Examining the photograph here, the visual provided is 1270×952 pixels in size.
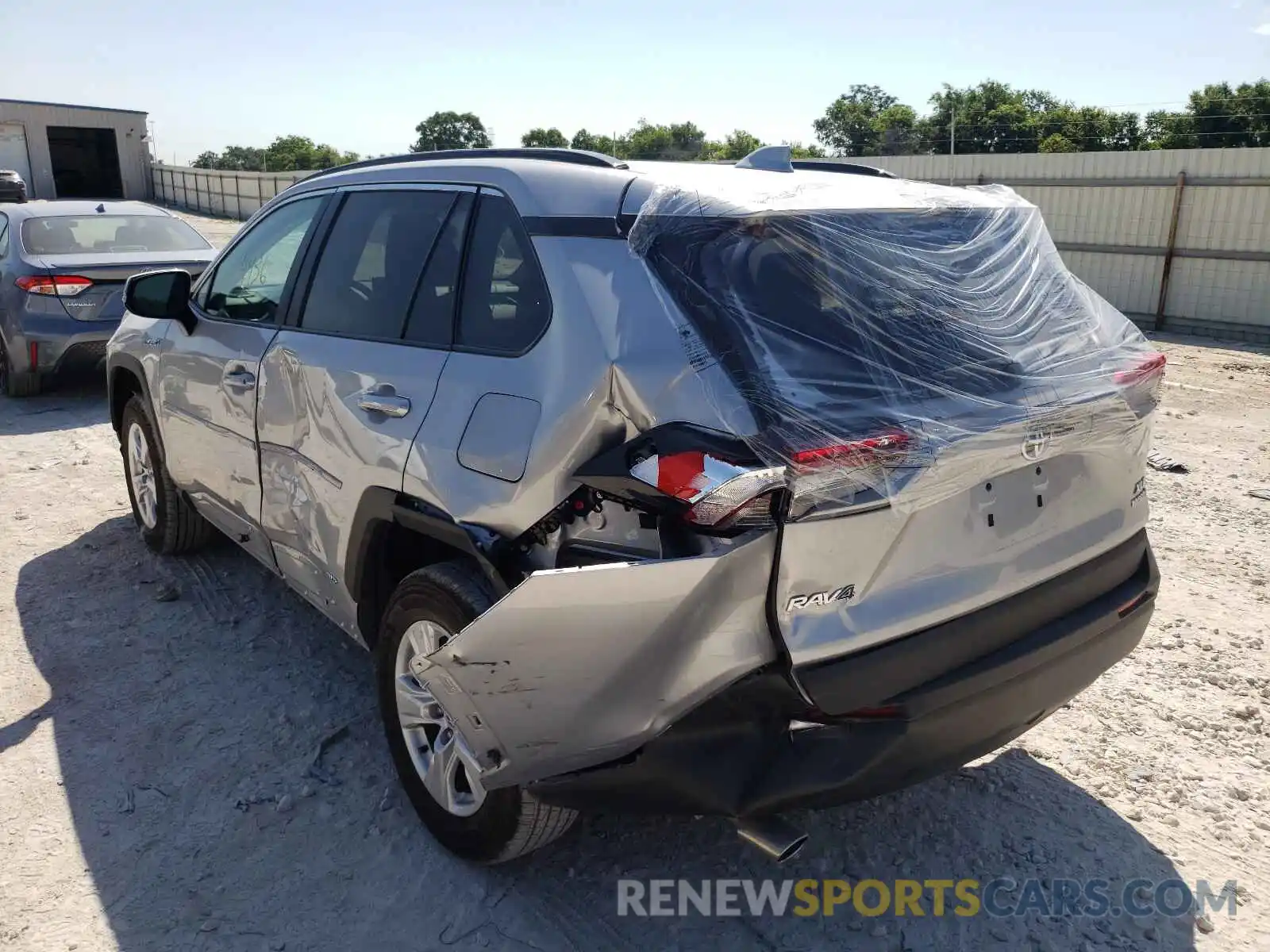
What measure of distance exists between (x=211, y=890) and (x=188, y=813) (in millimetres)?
400

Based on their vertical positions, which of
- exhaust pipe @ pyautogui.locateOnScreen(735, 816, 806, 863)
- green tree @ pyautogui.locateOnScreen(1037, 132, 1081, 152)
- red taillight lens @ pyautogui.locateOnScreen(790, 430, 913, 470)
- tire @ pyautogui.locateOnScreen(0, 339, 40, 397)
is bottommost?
tire @ pyautogui.locateOnScreen(0, 339, 40, 397)

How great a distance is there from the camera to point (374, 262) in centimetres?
320

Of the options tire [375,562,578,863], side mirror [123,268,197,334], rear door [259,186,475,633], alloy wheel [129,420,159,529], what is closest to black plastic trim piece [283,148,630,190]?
rear door [259,186,475,633]

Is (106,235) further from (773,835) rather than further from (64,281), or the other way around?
(773,835)

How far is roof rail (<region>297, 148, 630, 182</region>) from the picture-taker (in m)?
2.67

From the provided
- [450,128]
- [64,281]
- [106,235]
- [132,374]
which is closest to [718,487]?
[132,374]

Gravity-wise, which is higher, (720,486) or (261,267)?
(261,267)

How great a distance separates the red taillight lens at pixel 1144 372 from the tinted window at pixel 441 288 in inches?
70.3

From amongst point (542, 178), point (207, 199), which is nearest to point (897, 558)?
point (542, 178)

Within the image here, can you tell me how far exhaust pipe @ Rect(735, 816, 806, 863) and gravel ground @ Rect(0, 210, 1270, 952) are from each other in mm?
409

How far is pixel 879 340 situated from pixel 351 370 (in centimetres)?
158

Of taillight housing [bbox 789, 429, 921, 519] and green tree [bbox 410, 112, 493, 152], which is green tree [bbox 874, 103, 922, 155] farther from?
taillight housing [bbox 789, 429, 921, 519]

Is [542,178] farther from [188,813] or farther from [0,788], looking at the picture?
[0,788]

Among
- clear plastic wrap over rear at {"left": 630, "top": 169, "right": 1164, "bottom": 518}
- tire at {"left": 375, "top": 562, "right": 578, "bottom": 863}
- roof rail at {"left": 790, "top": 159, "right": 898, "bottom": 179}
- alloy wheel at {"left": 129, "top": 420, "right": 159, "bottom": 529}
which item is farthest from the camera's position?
alloy wheel at {"left": 129, "top": 420, "right": 159, "bottom": 529}
